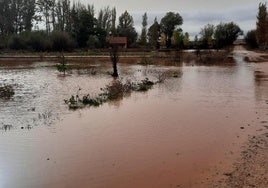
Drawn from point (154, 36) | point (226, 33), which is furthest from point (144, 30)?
point (226, 33)

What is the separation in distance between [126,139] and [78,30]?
64.0 metres

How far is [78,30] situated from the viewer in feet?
235

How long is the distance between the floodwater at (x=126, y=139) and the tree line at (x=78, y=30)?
4591cm

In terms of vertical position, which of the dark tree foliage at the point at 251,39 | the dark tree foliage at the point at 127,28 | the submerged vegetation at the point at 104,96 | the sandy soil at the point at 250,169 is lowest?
the sandy soil at the point at 250,169

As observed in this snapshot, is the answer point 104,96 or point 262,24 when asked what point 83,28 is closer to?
point 262,24

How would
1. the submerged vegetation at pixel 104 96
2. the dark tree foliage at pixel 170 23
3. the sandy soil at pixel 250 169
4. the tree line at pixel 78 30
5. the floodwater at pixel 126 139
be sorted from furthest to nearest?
the dark tree foliage at pixel 170 23 < the tree line at pixel 78 30 < the submerged vegetation at pixel 104 96 < the floodwater at pixel 126 139 < the sandy soil at pixel 250 169

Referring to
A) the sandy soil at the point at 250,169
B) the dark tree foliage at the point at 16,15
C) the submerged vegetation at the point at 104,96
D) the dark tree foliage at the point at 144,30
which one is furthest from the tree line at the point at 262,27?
the sandy soil at the point at 250,169

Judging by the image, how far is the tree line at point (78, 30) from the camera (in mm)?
61469

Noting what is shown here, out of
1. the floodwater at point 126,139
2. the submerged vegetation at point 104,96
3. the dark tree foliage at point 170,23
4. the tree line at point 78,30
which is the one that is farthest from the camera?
the dark tree foliage at point 170,23

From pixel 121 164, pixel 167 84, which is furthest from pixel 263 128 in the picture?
pixel 167 84

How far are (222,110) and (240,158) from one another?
18.5ft

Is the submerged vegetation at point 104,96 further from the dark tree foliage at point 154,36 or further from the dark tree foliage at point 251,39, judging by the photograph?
the dark tree foliage at point 251,39

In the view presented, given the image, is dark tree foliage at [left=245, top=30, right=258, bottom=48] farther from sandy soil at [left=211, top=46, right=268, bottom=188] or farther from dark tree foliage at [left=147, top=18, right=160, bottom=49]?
sandy soil at [left=211, top=46, right=268, bottom=188]

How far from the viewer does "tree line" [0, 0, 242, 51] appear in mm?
61469
